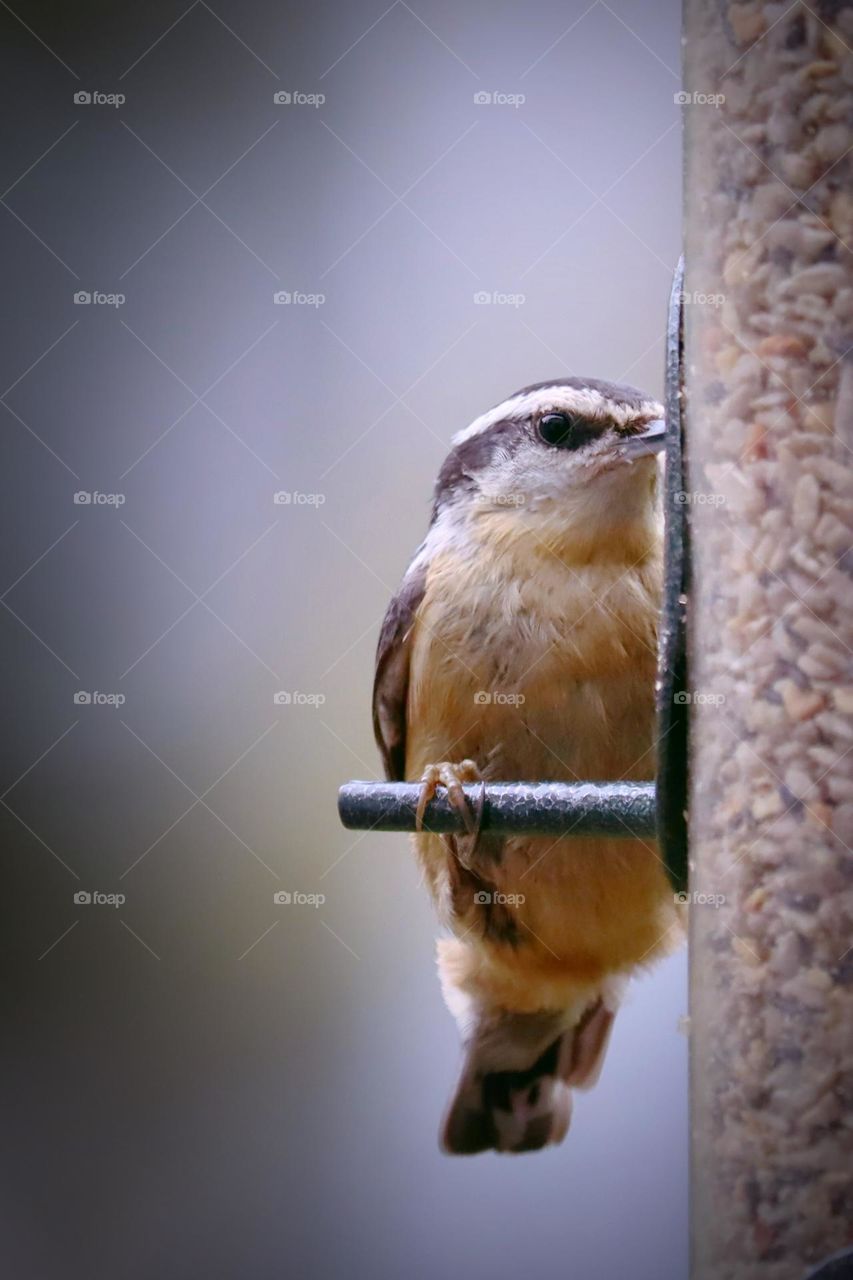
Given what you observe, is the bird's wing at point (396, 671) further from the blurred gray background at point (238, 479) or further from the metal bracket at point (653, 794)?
the metal bracket at point (653, 794)

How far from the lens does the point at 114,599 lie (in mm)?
2355

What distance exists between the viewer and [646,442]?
1.75m

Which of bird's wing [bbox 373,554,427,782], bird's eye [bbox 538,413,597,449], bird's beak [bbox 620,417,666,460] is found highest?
bird's eye [bbox 538,413,597,449]

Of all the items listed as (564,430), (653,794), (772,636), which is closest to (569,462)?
(564,430)

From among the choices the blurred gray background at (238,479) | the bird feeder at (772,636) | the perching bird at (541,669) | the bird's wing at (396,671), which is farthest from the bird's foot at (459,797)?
the blurred gray background at (238,479)

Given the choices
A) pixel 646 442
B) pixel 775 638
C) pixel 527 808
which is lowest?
pixel 527 808

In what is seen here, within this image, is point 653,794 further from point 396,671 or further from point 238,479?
point 238,479

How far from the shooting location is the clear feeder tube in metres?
0.95

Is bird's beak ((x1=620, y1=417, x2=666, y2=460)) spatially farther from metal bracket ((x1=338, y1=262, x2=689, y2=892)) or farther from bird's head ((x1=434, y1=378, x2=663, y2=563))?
metal bracket ((x1=338, y1=262, x2=689, y2=892))

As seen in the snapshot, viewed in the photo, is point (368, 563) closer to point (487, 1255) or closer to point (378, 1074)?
point (378, 1074)

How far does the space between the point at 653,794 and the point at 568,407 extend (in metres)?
0.83

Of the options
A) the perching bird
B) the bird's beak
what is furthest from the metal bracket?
the bird's beak

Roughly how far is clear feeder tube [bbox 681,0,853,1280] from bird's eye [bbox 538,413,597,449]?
78 centimetres

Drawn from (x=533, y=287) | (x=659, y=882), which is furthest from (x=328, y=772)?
(x=533, y=287)
